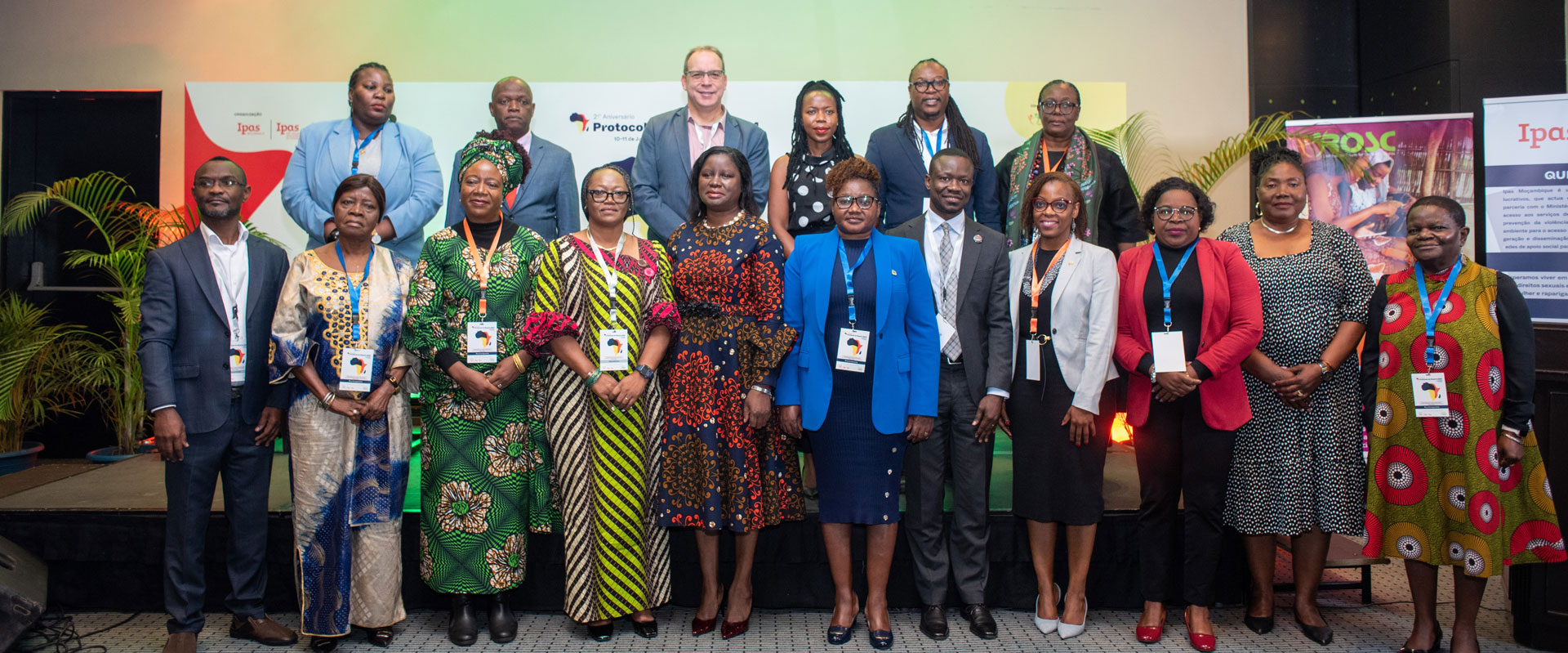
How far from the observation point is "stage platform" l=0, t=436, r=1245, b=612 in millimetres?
3551

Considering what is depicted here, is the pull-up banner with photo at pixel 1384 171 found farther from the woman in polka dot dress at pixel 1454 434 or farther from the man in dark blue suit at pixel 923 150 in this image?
the man in dark blue suit at pixel 923 150

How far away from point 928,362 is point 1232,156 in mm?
3408

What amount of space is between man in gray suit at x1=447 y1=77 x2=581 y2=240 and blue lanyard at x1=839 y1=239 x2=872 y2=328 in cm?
161

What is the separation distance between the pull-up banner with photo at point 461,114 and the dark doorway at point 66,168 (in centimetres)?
90

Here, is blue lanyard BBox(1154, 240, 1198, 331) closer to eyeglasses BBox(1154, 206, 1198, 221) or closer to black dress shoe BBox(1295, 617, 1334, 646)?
eyeglasses BBox(1154, 206, 1198, 221)

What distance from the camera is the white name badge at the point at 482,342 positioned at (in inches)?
119

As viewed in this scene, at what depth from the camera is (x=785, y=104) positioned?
5812 mm

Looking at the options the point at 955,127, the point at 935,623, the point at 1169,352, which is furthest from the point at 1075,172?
the point at 935,623

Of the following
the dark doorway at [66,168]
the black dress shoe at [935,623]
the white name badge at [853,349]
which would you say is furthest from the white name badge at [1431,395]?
the dark doorway at [66,168]

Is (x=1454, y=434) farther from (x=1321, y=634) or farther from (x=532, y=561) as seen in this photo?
(x=532, y=561)

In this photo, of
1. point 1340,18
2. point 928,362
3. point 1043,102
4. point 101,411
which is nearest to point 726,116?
point 1043,102

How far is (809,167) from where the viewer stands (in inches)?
147

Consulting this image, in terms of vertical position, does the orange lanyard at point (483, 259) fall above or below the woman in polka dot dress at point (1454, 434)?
above

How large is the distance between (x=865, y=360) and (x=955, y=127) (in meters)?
1.40
